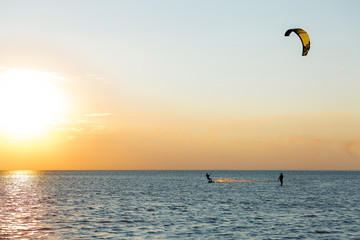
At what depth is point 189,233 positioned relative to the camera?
3112 centimetres

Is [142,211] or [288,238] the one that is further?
[142,211]

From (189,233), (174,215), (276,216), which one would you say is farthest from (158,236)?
(276,216)

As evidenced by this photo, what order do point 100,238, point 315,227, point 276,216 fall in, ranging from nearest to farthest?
1. point 100,238
2. point 315,227
3. point 276,216

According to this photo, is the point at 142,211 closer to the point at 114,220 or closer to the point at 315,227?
the point at 114,220

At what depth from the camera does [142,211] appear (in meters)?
44.7

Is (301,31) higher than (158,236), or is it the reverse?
(301,31)

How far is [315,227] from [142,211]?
17519 mm

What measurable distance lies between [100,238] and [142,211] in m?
15.7

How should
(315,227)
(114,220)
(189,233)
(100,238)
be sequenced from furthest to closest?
(114,220) < (315,227) < (189,233) < (100,238)

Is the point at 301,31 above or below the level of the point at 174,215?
above

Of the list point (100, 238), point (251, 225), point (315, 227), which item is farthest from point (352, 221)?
point (100, 238)

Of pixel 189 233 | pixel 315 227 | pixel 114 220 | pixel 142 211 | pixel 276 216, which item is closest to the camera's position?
pixel 189 233

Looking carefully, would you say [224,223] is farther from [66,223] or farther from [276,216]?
[66,223]

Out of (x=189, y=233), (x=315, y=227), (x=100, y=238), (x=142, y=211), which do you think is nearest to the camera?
(x=100, y=238)
